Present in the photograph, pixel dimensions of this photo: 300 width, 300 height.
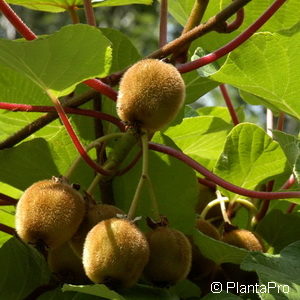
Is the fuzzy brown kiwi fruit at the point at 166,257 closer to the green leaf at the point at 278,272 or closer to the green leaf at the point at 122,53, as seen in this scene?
the green leaf at the point at 278,272

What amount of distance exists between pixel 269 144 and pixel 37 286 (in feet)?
1.10

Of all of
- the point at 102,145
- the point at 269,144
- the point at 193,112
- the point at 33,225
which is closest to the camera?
the point at 33,225

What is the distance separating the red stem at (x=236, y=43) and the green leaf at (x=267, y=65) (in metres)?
0.02

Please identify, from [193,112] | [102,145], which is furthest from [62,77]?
[193,112]

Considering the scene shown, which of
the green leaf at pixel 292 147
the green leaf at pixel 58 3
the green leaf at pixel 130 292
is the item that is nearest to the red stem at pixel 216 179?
the green leaf at pixel 292 147

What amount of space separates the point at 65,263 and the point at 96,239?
0.09 meters

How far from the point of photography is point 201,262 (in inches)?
33.3

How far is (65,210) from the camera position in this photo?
2.34 ft

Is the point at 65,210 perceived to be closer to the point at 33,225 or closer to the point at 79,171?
the point at 33,225

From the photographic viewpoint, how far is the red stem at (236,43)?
31.2 inches

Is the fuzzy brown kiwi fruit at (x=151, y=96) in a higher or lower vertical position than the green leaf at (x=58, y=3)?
lower

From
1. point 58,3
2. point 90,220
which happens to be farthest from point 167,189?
point 58,3

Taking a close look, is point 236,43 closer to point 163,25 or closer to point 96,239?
point 163,25

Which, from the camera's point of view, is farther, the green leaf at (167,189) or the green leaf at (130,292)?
the green leaf at (167,189)
